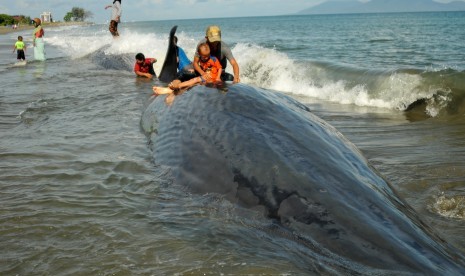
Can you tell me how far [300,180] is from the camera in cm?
290

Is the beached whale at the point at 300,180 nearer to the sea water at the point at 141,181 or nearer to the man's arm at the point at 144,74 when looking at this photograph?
the sea water at the point at 141,181

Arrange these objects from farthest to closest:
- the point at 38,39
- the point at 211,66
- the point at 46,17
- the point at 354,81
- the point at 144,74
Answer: the point at 46,17
the point at 38,39
the point at 144,74
the point at 354,81
the point at 211,66

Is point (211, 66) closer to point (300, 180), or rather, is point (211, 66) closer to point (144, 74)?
point (300, 180)

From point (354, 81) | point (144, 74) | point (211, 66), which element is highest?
point (211, 66)

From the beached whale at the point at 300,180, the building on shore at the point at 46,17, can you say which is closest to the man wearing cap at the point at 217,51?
the beached whale at the point at 300,180

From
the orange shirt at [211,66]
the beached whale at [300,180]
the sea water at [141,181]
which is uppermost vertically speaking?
the orange shirt at [211,66]

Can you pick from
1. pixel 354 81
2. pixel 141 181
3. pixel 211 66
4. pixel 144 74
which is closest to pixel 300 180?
pixel 141 181

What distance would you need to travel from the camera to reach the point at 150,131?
577 centimetres

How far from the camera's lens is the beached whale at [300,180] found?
239cm

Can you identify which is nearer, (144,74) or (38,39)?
(144,74)

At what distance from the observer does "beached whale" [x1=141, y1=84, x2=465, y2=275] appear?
2.39 metres

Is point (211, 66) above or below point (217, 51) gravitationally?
below

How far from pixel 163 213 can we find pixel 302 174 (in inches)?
47.2

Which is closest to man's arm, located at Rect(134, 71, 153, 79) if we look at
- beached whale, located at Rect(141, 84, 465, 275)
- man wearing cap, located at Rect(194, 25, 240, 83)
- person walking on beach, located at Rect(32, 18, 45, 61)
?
man wearing cap, located at Rect(194, 25, 240, 83)
